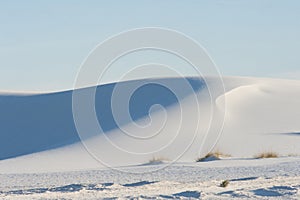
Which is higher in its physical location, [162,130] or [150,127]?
[150,127]

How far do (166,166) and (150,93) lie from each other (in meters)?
29.1

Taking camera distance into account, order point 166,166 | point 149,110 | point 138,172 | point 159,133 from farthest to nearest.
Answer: point 149,110 < point 159,133 < point 166,166 < point 138,172

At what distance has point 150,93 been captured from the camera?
170 feet

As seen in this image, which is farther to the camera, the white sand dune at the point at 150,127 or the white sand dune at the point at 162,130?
the white sand dune at the point at 150,127

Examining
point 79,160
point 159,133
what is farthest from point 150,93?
point 79,160

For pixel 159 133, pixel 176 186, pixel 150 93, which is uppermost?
pixel 150 93

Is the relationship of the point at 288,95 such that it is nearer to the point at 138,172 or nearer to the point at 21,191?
the point at 138,172

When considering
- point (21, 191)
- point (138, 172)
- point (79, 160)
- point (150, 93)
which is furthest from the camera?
point (150, 93)

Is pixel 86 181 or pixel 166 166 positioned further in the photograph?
pixel 166 166

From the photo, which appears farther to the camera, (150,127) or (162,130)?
(150,127)

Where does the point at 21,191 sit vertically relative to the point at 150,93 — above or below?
below

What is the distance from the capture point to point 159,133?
39562 millimetres

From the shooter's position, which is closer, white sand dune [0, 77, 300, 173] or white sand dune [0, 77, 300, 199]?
white sand dune [0, 77, 300, 199]

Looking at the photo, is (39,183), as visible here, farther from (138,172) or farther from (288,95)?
(288,95)
